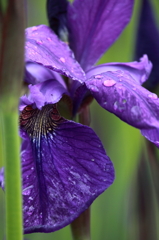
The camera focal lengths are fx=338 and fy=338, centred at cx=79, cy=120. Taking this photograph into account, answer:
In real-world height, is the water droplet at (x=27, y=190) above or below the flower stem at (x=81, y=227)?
above

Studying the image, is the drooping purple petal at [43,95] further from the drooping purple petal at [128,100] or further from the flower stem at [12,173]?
the flower stem at [12,173]

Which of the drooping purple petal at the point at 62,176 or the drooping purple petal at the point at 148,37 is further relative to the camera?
the drooping purple petal at the point at 148,37

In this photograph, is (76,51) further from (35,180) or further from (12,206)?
(12,206)

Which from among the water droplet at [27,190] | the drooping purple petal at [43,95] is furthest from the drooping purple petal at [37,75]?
the water droplet at [27,190]

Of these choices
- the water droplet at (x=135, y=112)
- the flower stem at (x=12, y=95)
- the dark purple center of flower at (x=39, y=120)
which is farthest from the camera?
the dark purple center of flower at (x=39, y=120)

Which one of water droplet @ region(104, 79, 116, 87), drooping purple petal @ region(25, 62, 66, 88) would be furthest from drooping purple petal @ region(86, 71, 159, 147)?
drooping purple petal @ region(25, 62, 66, 88)

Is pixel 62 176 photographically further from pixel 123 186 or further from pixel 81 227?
pixel 123 186

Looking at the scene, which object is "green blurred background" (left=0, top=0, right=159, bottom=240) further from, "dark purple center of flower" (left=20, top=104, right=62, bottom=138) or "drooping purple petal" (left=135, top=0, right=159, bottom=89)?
"dark purple center of flower" (left=20, top=104, right=62, bottom=138)
